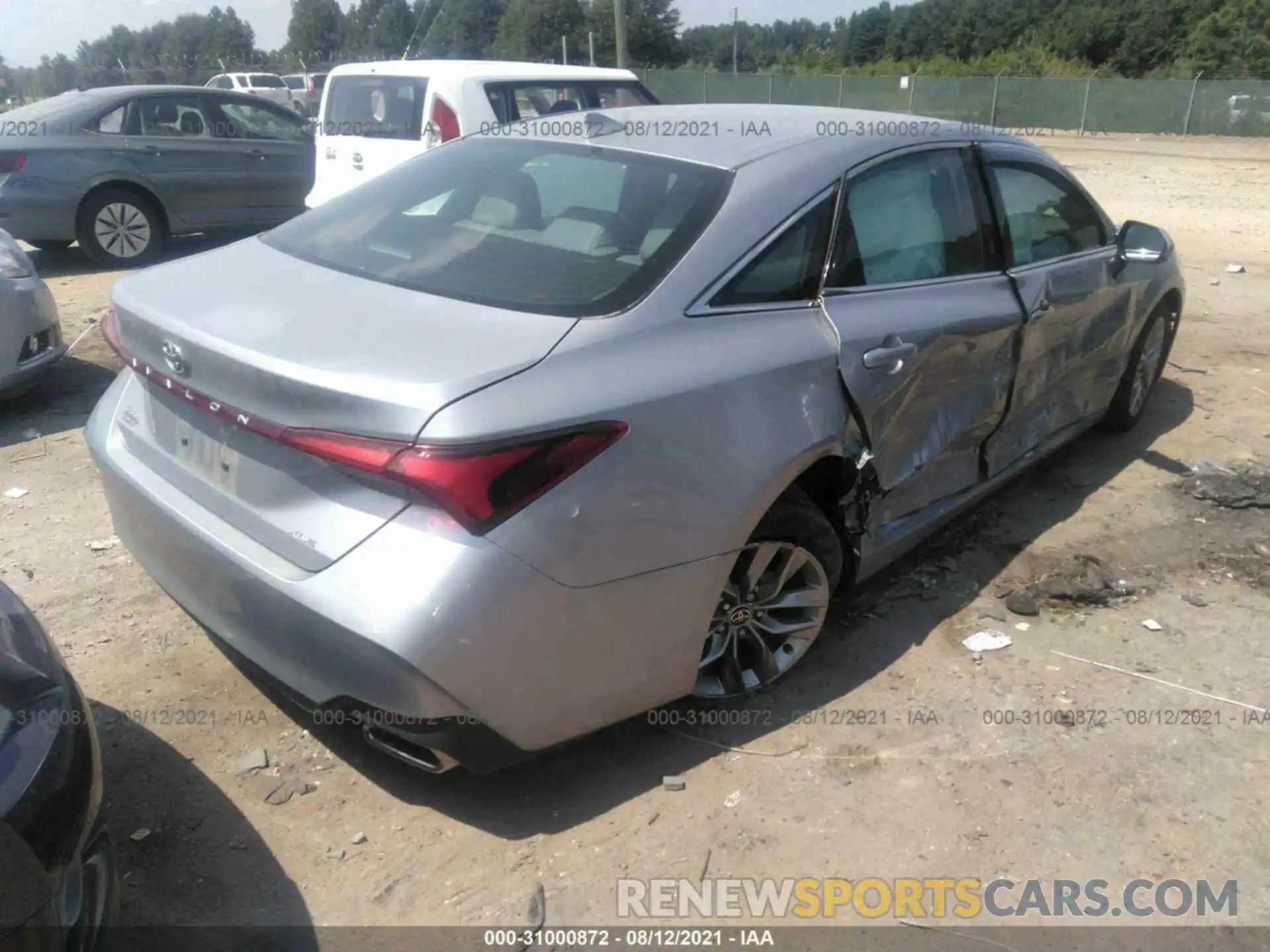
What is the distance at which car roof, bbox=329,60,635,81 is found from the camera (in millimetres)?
8047

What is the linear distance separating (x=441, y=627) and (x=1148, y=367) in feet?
15.0

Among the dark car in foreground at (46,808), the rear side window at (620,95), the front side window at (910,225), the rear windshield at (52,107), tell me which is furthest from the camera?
the rear side window at (620,95)

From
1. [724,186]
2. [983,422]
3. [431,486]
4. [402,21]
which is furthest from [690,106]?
[402,21]

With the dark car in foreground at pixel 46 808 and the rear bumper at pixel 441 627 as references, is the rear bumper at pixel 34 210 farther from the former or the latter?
the dark car in foreground at pixel 46 808

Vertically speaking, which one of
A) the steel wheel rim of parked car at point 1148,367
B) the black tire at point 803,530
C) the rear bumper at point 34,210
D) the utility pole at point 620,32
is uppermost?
the utility pole at point 620,32

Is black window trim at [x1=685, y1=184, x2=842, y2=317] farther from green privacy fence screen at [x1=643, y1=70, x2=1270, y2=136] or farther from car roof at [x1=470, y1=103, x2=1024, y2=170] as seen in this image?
green privacy fence screen at [x1=643, y1=70, x2=1270, y2=136]

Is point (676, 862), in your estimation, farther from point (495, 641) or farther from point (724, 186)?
point (724, 186)

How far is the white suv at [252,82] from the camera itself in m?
31.9

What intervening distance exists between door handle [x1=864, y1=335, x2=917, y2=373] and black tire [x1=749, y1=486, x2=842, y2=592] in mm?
433

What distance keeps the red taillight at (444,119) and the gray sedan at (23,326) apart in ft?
11.1

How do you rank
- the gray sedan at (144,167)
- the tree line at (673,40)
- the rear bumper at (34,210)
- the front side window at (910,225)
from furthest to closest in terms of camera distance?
the tree line at (673,40), the gray sedan at (144,167), the rear bumper at (34,210), the front side window at (910,225)

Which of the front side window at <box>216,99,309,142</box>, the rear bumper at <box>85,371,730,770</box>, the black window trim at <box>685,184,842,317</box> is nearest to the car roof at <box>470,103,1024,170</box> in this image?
the black window trim at <box>685,184,842,317</box>

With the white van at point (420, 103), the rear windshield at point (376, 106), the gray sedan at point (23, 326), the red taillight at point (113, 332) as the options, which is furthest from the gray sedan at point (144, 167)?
the red taillight at point (113, 332)

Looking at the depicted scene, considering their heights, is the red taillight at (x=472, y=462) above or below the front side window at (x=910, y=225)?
below
